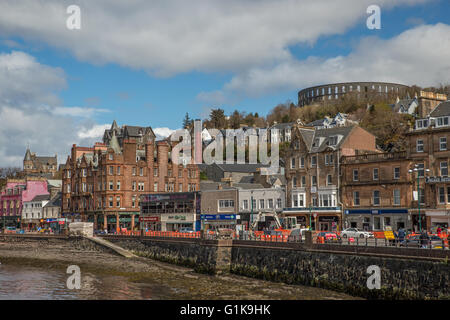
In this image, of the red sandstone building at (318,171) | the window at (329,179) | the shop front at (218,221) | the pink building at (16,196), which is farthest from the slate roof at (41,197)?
the window at (329,179)

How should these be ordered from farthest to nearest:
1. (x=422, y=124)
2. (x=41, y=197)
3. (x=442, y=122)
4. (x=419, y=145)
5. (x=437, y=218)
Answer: (x=41, y=197) < (x=422, y=124) < (x=419, y=145) < (x=442, y=122) < (x=437, y=218)

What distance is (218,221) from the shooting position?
74.6m

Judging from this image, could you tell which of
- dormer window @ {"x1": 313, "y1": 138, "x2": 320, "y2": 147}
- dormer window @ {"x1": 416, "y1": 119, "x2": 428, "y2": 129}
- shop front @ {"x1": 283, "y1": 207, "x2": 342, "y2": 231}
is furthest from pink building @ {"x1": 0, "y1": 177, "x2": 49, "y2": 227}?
dormer window @ {"x1": 416, "y1": 119, "x2": 428, "y2": 129}

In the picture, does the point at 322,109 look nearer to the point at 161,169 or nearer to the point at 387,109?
the point at 387,109

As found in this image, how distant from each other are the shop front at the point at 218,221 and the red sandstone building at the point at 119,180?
16.6 m

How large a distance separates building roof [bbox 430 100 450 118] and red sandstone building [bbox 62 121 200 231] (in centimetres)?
4783

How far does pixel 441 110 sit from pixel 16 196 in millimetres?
90736

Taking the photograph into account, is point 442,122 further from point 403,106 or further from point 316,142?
point 403,106

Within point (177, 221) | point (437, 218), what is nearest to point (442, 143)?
point (437, 218)

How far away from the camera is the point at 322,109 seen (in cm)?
14850

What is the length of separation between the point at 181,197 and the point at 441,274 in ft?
183

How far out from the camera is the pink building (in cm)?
11194

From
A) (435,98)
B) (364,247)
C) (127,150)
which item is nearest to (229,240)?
(364,247)

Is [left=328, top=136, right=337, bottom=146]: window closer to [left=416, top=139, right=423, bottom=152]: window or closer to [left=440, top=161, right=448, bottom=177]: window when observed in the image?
[left=416, top=139, right=423, bottom=152]: window
